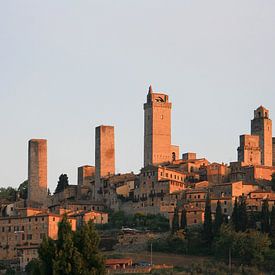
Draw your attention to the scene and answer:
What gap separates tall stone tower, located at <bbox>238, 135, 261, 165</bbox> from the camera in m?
110

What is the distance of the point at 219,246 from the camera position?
8031 centimetres

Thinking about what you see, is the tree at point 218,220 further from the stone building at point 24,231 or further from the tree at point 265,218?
the stone building at point 24,231

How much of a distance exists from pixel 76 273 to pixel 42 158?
61.5 m

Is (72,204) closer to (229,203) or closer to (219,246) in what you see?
(229,203)

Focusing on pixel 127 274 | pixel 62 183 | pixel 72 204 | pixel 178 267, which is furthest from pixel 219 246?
pixel 62 183

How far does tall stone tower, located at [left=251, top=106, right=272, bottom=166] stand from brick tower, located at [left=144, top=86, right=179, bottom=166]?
31.2 feet

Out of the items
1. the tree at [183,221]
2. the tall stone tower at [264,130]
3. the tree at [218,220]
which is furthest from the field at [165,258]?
the tall stone tower at [264,130]

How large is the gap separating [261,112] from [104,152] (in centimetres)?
2021

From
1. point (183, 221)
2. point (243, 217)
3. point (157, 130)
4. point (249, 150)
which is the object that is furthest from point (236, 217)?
point (157, 130)

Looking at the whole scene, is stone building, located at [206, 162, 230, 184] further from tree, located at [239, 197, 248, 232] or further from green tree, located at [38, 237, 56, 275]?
green tree, located at [38, 237, 56, 275]

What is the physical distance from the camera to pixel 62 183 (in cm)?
10956

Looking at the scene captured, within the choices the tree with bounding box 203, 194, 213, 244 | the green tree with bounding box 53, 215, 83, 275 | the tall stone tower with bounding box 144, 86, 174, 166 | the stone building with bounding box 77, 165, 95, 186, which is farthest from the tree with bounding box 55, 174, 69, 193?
the green tree with bounding box 53, 215, 83, 275

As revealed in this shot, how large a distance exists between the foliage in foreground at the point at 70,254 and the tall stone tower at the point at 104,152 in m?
56.1

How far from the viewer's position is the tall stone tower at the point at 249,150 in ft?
361
